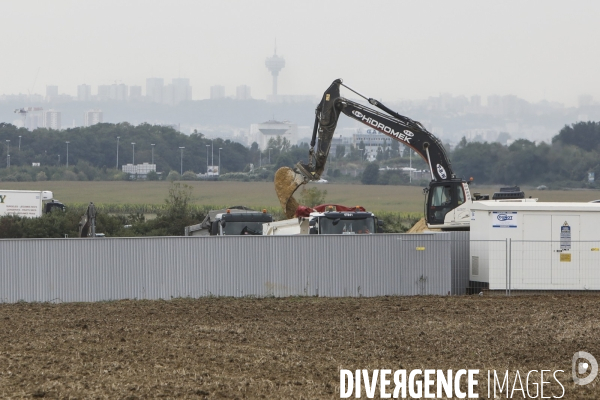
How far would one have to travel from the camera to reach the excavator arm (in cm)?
2858

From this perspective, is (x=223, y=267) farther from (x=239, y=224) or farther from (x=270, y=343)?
(x=239, y=224)

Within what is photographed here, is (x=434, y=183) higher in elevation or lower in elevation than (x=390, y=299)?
higher

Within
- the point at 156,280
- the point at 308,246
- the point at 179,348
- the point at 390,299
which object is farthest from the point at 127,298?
the point at 179,348

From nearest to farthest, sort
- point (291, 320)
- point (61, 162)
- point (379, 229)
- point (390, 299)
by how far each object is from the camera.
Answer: point (291, 320) < point (390, 299) < point (379, 229) < point (61, 162)

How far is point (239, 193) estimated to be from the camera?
9519cm

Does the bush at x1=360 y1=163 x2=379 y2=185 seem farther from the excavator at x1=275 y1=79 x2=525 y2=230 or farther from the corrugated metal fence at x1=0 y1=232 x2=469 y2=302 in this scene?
the corrugated metal fence at x1=0 y1=232 x2=469 y2=302

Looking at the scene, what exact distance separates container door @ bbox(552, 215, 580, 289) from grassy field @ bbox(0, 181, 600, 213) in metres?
48.4

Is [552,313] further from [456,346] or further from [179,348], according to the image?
[179,348]

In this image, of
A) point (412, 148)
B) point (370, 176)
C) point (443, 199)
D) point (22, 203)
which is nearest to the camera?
point (443, 199)

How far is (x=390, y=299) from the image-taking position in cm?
2152

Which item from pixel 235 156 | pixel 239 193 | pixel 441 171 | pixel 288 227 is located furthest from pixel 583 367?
pixel 235 156

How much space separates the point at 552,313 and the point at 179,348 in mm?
8057

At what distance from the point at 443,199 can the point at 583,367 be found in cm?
1501

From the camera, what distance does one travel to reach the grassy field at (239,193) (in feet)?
252
